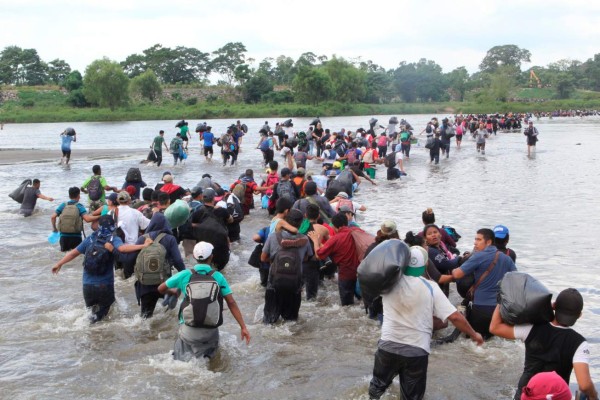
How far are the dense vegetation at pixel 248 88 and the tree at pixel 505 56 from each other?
2625 centimetres

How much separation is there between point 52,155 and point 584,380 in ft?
102

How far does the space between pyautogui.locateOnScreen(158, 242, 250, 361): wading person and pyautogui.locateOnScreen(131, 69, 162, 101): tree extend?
9236cm

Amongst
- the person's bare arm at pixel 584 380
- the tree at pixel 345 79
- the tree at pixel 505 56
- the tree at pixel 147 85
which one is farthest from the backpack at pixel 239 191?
the tree at pixel 505 56

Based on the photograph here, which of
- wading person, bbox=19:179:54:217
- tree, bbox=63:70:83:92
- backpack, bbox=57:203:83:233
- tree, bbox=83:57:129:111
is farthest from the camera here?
tree, bbox=63:70:83:92

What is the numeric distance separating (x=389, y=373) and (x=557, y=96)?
432 ft

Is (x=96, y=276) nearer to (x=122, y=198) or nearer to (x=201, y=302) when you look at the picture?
(x=122, y=198)

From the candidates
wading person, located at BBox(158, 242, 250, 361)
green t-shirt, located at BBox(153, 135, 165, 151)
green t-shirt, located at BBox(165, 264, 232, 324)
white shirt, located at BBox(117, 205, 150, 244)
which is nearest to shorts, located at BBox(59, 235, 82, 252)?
white shirt, located at BBox(117, 205, 150, 244)

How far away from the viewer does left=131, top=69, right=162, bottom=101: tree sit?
3720 inches

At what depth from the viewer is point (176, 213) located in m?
9.20

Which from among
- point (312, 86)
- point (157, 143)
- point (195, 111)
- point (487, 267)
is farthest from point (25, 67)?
point (487, 267)

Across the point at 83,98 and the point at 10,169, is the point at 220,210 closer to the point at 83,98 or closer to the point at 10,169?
the point at 10,169

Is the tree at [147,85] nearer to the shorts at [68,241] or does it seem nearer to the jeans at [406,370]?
the shorts at [68,241]

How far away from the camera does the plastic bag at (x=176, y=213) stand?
361 inches

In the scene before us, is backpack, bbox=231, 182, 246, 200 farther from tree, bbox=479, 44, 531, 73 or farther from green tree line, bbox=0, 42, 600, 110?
tree, bbox=479, 44, 531, 73
